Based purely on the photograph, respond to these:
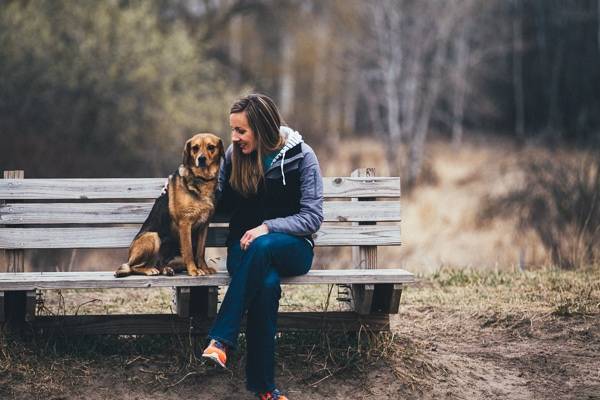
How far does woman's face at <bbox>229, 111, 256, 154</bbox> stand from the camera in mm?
4508

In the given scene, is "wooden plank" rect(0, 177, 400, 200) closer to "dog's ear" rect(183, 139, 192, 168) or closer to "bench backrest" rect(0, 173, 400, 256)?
"bench backrest" rect(0, 173, 400, 256)

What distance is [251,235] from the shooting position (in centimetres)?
434

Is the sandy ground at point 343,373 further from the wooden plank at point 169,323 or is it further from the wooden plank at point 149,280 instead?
the wooden plank at point 149,280

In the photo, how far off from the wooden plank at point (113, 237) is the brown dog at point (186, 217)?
1.26 feet

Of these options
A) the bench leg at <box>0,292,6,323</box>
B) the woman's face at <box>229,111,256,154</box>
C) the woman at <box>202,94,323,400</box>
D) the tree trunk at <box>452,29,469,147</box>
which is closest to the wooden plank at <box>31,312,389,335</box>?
the bench leg at <box>0,292,6,323</box>

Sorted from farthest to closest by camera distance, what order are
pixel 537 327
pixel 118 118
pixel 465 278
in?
1. pixel 118 118
2. pixel 465 278
3. pixel 537 327

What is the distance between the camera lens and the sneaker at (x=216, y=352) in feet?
13.1

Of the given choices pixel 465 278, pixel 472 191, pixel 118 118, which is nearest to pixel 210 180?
pixel 465 278

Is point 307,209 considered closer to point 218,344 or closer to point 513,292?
point 218,344

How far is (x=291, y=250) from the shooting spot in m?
4.36

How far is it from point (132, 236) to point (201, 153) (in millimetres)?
831

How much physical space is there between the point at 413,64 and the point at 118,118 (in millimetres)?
7033

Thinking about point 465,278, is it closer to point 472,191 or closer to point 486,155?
point 472,191

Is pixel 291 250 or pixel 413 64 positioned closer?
pixel 291 250
